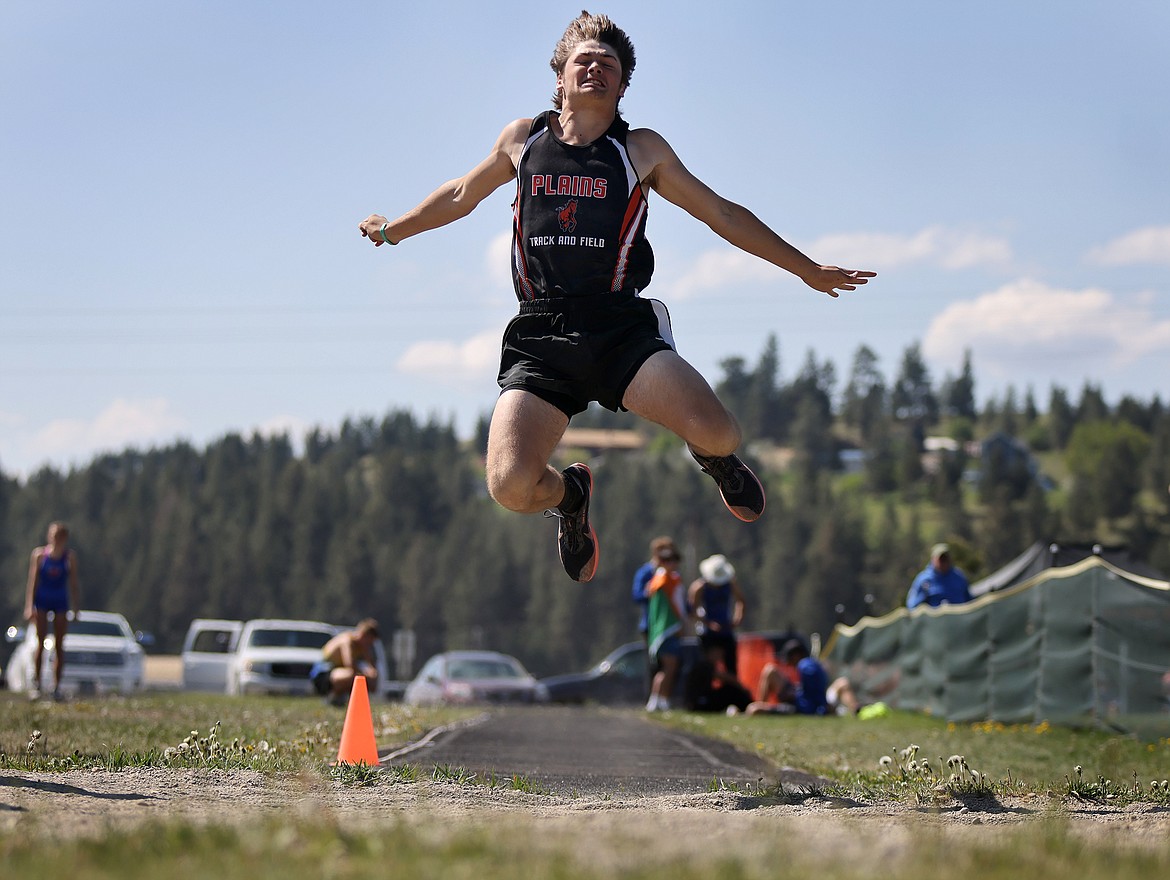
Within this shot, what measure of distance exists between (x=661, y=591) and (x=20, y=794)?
12305 millimetres

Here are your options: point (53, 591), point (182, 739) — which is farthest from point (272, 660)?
point (182, 739)

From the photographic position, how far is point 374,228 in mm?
7227

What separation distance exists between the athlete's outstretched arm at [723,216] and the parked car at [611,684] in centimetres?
2314

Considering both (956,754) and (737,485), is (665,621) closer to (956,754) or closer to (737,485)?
(956,754)

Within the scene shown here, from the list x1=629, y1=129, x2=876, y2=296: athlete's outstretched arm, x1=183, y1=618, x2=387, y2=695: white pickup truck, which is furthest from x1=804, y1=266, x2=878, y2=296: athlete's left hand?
x1=183, y1=618, x2=387, y2=695: white pickup truck

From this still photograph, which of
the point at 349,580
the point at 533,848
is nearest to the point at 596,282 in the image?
the point at 533,848

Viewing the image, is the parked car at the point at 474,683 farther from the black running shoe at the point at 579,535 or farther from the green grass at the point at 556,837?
the black running shoe at the point at 579,535

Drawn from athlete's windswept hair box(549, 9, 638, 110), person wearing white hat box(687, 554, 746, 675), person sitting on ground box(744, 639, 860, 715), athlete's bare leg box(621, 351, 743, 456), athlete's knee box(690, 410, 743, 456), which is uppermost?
athlete's windswept hair box(549, 9, 638, 110)

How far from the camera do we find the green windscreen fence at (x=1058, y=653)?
12.1 metres

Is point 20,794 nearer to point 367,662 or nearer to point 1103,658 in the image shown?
point 1103,658

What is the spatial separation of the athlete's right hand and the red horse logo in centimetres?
143

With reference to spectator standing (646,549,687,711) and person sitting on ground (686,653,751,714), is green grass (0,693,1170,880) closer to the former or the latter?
spectator standing (646,549,687,711)

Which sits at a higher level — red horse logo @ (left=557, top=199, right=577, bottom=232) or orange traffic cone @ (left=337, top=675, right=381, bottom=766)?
red horse logo @ (left=557, top=199, right=577, bottom=232)

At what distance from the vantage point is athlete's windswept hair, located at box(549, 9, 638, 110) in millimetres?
6426
